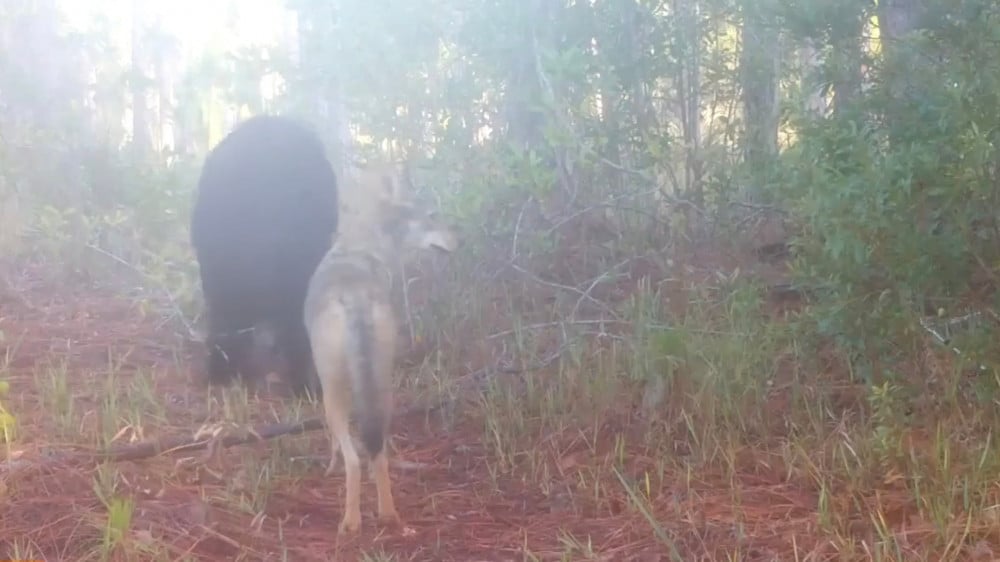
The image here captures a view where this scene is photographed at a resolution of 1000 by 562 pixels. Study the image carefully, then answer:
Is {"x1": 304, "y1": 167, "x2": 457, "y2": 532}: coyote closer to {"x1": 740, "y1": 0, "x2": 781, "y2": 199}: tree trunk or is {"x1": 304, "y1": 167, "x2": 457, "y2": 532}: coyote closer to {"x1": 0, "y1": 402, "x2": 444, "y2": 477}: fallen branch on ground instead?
{"x1": 0, "y1": 402, "x2": 444, "y2": 477}: fallen branch on ground

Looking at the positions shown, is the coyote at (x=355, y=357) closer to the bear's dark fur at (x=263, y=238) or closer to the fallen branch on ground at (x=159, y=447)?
the fallen branch on ground at (x=159, y=447)

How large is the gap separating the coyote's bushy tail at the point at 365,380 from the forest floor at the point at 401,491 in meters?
0.33

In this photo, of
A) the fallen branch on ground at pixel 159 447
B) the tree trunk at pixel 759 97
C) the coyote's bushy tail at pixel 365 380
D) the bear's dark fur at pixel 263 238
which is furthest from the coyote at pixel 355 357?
the tree trunk at pixel 759 97

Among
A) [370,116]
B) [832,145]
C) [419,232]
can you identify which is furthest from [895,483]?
[370,116]

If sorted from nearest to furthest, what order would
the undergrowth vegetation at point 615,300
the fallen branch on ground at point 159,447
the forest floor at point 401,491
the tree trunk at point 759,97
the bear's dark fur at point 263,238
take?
the forest floor at point 401,491 → the undergrowth vegetation at point 615,300 → the fallen branch on ground at point 159,447 → the bear's dark fur at point 263,238 → the tree trunk at point 759,97

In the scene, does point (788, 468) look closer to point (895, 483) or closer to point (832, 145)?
point (895, 483)

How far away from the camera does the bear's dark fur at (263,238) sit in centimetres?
560

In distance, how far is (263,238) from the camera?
18.3ft

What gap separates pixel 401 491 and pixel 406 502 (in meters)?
0.13

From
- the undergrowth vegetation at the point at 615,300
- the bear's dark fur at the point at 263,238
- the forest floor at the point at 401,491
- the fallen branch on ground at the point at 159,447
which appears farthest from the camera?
the bear's dark fur at the point at 263,238

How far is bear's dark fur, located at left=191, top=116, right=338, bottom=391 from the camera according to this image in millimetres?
5598

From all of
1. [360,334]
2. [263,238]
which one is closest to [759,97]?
[263,238]

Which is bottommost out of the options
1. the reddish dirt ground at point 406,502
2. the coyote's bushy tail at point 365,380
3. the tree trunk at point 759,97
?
the reddish dirt ground at point 406,502

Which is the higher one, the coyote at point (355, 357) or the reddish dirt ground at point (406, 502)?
the coyote at point (355, 357)
